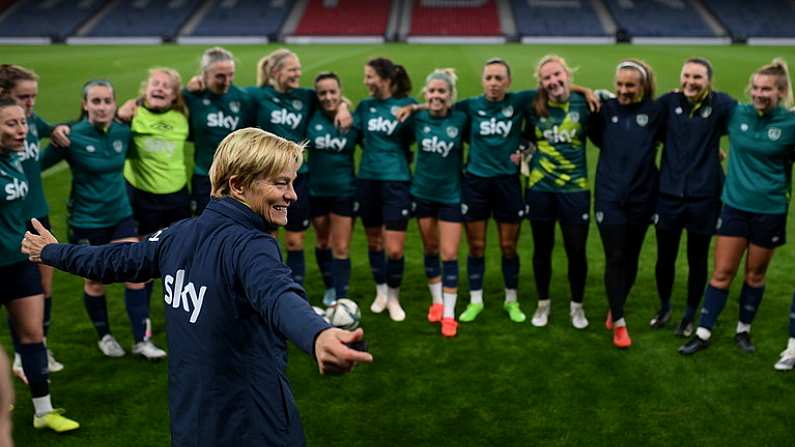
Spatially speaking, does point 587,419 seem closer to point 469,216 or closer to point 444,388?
point 444,388

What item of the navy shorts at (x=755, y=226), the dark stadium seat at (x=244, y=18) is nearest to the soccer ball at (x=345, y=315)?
the navy shorts at (x=755, y=226)

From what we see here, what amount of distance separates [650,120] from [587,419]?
2122 mm

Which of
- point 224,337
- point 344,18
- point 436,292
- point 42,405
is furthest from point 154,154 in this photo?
point 344,18

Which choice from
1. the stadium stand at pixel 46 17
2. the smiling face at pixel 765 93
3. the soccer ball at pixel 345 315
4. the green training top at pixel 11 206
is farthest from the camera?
the stadium stand at pixel 46 17

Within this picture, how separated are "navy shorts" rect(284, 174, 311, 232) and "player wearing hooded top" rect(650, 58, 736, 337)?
8.57 ft

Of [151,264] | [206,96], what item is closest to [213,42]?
[206,96]

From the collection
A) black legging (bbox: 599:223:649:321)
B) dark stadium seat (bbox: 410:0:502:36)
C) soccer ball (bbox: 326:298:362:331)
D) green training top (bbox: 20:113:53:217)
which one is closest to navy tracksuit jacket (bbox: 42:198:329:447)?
soccer ball (bbox: 326:298:362:331)

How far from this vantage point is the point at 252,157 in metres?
2.44

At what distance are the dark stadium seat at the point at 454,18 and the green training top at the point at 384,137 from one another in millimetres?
37507

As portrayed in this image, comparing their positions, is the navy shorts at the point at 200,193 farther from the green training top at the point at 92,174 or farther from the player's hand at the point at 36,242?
the player's hand at the point at 36,242

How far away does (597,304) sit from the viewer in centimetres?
656

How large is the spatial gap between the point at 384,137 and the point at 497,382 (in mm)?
2077

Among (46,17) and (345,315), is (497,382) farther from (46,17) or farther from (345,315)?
(46,17)

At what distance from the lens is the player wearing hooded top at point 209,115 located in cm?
597
